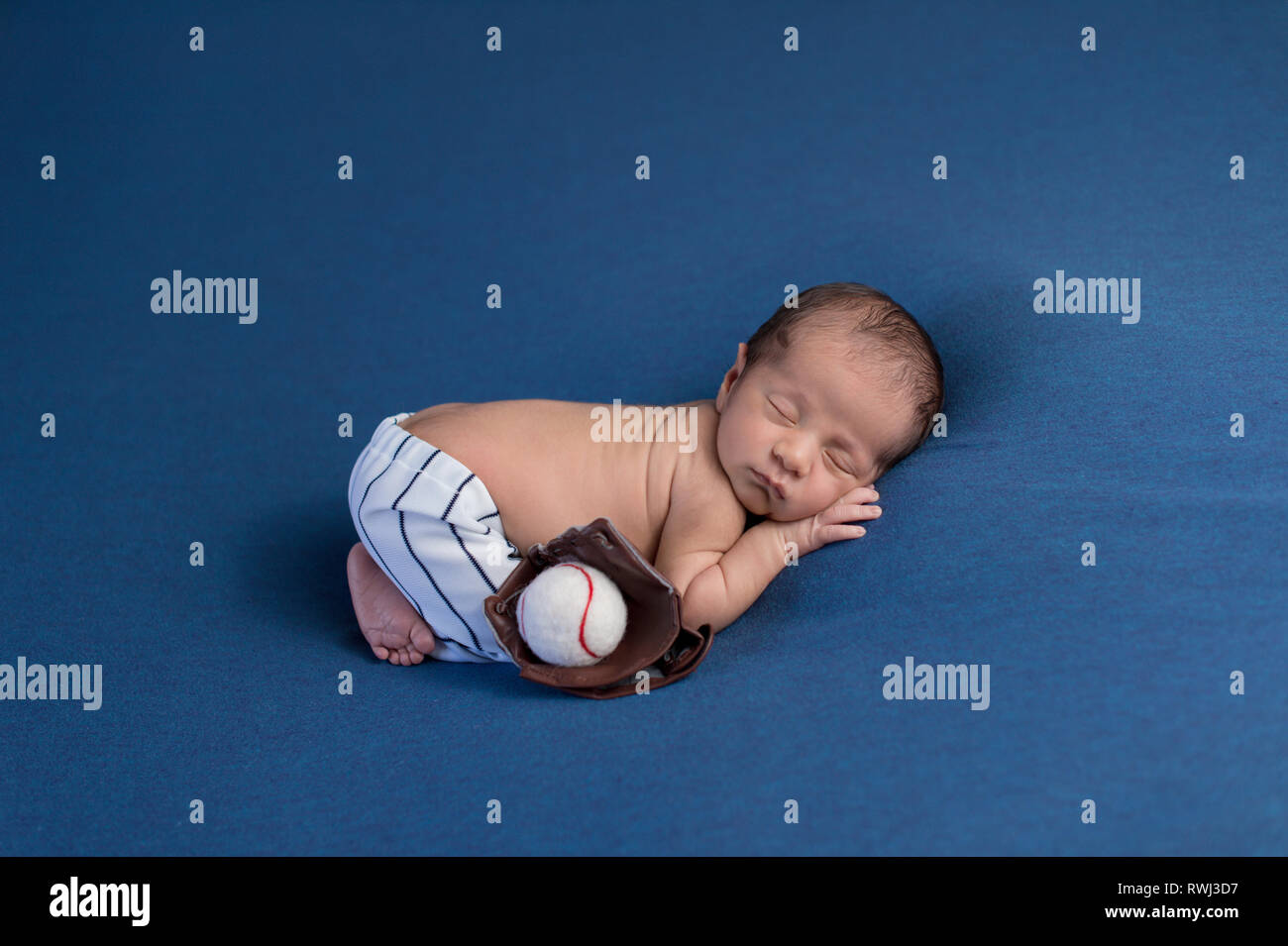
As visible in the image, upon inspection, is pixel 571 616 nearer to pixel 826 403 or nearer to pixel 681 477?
pixel 681 477

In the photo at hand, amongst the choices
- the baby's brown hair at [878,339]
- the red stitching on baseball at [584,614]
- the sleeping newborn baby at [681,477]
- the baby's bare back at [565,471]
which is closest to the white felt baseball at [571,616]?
the red stitching on baseball at [584,614]

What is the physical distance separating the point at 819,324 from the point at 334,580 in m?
0.99

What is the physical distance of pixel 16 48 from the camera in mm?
3084

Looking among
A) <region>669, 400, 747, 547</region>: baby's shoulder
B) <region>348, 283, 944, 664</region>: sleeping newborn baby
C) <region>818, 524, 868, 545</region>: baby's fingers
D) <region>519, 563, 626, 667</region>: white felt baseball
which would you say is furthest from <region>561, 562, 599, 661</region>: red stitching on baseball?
<region>818, 524, 868, 545</region>: baby's fingers

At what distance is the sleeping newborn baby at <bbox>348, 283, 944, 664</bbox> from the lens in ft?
5.61

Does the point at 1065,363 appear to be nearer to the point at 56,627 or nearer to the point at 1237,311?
the point at 1237,311

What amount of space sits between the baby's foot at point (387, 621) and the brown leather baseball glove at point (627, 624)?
0.67 feet

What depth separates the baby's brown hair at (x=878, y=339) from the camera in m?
1.72

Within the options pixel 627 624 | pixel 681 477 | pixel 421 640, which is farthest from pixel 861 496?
pixel 421 640

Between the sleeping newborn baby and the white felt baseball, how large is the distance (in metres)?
0.13

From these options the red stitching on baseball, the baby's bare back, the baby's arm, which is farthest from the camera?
the baby's bare back

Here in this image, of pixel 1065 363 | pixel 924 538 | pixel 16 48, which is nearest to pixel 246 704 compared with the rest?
pixel 924 538

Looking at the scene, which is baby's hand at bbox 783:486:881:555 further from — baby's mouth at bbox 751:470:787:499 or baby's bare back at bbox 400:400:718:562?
baby's bare back at bbox 400:400:718:562

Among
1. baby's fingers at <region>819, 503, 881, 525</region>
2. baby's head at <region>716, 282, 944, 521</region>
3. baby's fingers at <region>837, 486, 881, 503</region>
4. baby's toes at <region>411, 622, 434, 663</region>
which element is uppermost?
baby's head at <region>716, 282, 944, 521</region>
